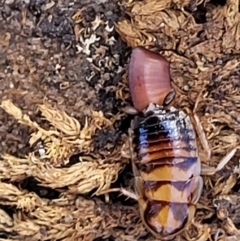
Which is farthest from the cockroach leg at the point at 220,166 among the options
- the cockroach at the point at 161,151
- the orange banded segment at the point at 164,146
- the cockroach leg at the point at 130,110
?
the cockroach leg at the point at 130,110

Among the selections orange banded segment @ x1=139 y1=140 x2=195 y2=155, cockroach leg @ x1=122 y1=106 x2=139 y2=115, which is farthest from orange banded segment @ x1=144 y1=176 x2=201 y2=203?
cockroach leg @ x1=122 y1=106 x2=139 y2=115

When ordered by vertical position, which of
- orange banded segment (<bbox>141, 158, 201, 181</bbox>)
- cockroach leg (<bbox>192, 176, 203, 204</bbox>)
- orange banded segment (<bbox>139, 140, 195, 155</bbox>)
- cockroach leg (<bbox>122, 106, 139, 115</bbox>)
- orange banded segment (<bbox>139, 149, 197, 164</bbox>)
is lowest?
cockroach leg (<bbox>192, 176, 203, 204</bbox>)

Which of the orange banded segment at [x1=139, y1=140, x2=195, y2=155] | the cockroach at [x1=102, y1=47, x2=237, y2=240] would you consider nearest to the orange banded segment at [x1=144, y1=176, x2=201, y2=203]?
the cockroach at [x1=102, y1=47, x2=237, y2=240]

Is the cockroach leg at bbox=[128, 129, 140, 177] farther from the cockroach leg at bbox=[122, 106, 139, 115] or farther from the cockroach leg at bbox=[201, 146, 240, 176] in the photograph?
the cockroach leg at bbox=[201, 146, 240, 176]

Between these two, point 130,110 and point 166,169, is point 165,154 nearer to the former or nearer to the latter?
point 166,169

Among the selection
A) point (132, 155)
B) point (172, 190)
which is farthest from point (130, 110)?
point (172, 190)

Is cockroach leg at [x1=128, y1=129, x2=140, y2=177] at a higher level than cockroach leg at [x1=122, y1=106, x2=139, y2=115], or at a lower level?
lower

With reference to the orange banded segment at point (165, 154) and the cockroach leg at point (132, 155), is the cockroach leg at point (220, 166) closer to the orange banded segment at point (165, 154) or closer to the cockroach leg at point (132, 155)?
the orange banded segment at point (165, 154)

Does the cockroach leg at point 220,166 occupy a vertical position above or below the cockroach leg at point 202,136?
below
